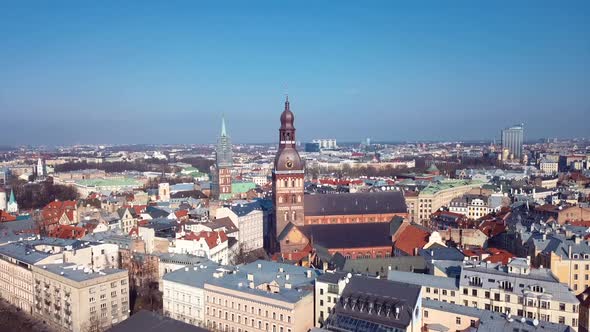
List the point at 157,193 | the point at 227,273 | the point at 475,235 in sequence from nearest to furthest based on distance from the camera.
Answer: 1. the point at 227,273
2. the point at 475,235
3. the point at 157,193

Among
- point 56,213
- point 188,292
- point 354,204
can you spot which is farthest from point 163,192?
point 188,292

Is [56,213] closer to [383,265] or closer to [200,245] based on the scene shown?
[200,245]

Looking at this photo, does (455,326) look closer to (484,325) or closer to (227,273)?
(484,325)

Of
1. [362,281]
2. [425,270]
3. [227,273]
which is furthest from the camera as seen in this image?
[425,270]

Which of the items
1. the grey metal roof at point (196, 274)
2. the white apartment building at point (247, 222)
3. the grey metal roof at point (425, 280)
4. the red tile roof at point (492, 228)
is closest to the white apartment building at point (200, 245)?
the grey metal roof at point (196, 274)

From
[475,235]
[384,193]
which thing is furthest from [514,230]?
[384,193]

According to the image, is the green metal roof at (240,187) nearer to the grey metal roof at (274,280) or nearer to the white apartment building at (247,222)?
the white apartment building at (247,222)
